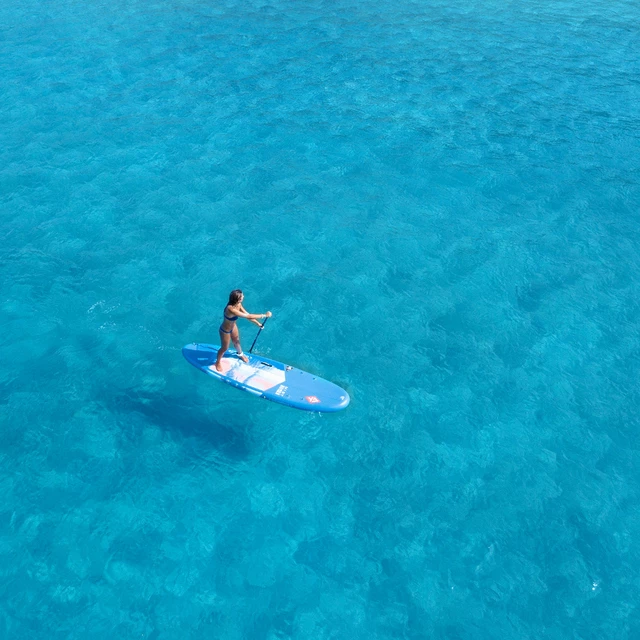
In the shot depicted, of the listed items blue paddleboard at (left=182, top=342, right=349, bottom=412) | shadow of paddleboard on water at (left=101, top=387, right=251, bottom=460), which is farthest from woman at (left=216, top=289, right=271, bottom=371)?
shadow of paddleboard on water at (left=101, top=387, right=251, bottom=460)

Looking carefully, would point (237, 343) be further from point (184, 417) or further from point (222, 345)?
point (184, 417)

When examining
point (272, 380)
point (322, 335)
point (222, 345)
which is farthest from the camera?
point (322, 335)

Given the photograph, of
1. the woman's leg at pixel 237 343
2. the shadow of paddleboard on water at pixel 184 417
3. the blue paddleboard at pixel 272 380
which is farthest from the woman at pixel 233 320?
the shadow of paddleboard on water at pixel 184 417

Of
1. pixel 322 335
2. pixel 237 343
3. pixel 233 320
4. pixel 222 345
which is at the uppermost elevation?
pixel 233 320

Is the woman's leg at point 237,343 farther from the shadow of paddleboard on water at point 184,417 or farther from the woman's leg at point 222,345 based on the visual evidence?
the shadow of paddleboard on water at point 184,417

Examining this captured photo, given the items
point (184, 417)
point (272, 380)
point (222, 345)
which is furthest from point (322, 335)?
point (184, 417)

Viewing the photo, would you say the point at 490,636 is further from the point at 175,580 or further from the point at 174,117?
the point at 174,117

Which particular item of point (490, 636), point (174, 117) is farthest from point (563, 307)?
point (174, 117)
